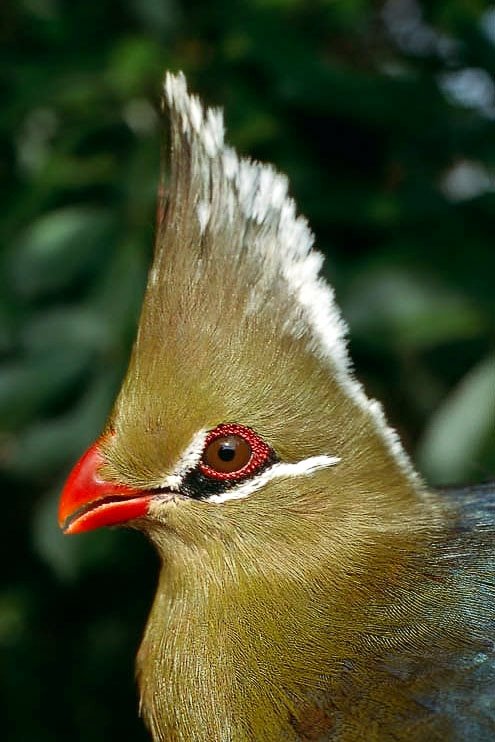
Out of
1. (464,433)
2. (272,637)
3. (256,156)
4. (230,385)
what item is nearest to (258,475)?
(230,385)

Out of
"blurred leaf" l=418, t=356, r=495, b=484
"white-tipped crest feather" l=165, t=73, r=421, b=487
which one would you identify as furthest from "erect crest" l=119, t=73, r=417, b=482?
"blurred leaf" l=418, t=356, r=495, b=484

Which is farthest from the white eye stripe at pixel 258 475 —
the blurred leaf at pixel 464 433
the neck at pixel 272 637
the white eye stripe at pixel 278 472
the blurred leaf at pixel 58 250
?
the blurred leaf at pixel 58 250

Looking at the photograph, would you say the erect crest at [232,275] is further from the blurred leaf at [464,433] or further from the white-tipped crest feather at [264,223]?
the blurred leaf at [464,433]

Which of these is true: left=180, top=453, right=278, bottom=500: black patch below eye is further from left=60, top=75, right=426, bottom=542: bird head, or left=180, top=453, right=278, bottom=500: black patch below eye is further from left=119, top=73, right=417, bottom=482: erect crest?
left=119, top=73, right=417, bottom=482: erect crest

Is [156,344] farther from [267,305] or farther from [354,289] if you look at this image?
[354,289]

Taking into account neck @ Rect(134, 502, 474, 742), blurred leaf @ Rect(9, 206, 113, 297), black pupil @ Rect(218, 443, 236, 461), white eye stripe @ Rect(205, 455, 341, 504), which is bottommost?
neck @ Rect(134, 502, 474, 742)

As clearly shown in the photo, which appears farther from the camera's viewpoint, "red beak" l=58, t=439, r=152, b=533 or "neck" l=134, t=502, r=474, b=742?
"red beak" l=58, t=439, r=152, b=533

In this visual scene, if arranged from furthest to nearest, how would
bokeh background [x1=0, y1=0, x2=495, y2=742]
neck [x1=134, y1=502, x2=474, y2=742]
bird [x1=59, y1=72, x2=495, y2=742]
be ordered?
bokeh background [x1=0, y1=0, x2=495, y2=742] < bird [x1=59, y1=72, x2=495, y2=742] < neck [x1=134, y1=502, x2=474, y2=742]

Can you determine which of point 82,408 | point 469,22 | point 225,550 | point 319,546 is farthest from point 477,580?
point 469,22
